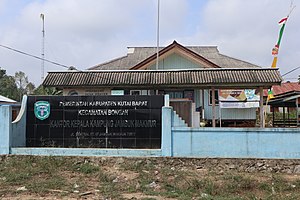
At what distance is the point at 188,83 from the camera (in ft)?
47.6

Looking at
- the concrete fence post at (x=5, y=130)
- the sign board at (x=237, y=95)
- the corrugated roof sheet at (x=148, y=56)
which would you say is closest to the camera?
the concrete fence post at (x=5, y=130)

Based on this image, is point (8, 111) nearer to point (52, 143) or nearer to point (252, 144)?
point (52, 143)

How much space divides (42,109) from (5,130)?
1.41 meters

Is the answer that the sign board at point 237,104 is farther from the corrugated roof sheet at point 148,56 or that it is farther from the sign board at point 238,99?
the corrugated roof sheet at point 148,56

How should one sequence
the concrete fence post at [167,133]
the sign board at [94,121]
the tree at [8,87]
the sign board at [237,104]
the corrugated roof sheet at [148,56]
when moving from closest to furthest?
the concrete fence post at [167,133], the sign board at [94,121], the sign board at [237,104], the corrugated roof sheet at [148,56], the tree at [8,87]

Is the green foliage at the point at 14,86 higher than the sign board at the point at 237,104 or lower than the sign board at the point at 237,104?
higher

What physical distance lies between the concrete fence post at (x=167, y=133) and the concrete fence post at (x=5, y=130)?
5.15 metres

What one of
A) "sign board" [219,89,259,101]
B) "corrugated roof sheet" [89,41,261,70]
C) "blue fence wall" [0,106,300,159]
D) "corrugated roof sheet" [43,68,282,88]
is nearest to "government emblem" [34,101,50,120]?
"blue fence wall" [0,106,300,159]

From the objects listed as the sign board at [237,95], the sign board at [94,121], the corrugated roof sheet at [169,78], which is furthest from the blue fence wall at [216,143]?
the sign board at [237,95]

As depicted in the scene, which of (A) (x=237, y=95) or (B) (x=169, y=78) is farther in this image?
(A) (x=237, y=95)

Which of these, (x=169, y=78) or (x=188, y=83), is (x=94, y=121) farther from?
(x=188, y=83)

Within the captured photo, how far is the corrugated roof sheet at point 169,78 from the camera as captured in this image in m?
14.5

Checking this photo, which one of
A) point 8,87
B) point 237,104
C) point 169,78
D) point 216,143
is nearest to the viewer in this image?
point 216,143

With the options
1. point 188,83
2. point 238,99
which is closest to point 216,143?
point 188,83
